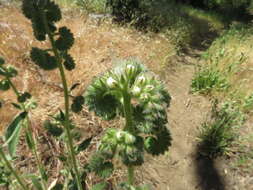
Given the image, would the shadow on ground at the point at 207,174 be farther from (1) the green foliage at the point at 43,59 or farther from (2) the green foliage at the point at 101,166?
(1) the green foliage at the point at 43,59

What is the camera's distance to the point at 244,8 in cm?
1884

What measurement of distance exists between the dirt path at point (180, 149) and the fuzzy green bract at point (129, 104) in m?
1.55

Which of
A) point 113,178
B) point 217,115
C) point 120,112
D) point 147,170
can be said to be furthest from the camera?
point 217,115

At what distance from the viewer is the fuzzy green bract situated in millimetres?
996

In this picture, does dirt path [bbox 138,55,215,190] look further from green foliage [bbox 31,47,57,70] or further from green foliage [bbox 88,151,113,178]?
green foliage [bbox 31,47,57,70]

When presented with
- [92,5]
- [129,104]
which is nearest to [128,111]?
[129,104]

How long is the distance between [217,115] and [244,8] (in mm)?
17924

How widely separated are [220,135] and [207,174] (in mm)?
434

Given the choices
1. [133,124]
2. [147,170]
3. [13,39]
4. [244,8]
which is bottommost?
[244,8]

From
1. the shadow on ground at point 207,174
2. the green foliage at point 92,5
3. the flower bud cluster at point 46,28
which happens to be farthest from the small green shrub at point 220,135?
the green foliage at point 92,5

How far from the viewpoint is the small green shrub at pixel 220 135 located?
2.86 metres

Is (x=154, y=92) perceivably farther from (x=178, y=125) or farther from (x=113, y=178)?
(x=178, y=125)

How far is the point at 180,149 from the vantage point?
2.94 m

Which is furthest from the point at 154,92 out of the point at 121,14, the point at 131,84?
the point at 121,14
